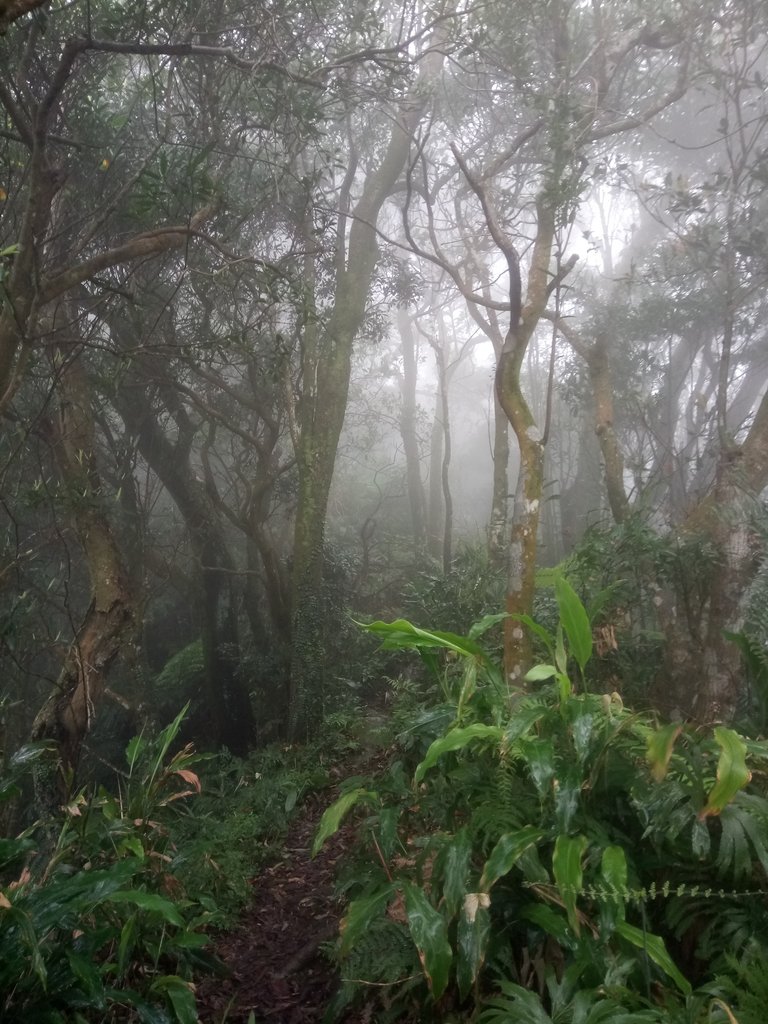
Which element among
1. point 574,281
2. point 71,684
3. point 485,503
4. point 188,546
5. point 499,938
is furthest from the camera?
point 485,503

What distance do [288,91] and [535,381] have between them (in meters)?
9.89

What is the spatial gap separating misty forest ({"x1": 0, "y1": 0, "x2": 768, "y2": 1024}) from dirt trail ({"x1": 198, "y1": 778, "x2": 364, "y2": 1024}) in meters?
0.02

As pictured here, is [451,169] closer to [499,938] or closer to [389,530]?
[389,530]

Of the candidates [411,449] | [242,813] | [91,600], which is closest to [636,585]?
[242,813]

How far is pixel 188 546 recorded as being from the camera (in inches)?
362

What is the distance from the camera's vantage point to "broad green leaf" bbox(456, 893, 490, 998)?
95.7 inches

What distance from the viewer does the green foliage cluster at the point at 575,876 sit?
234 centimetres

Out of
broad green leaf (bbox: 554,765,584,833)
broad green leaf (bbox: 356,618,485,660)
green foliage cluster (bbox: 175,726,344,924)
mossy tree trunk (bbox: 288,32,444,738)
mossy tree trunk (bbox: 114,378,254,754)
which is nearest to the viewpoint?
broad green leaf (bbox: 554,765,584,833)

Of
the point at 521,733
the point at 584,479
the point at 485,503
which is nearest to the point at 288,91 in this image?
the point at 521,733

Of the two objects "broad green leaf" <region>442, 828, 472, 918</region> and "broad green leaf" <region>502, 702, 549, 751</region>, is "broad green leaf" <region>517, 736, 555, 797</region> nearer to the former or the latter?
"broad green leaf" <region>502, 702, 549, 751</region>

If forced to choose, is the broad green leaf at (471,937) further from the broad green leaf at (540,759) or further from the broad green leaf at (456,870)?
the broad green leaf at (540,759)

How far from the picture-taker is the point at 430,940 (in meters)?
2.55

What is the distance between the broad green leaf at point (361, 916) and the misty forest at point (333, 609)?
15 centimetres

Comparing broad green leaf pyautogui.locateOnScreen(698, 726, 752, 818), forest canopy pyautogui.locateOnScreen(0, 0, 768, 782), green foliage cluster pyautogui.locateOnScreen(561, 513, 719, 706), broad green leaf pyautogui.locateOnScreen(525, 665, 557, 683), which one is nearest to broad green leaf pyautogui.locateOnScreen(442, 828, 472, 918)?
broad green leaf pyautogui.locateOnScreen(525, 665, 557, 683)
